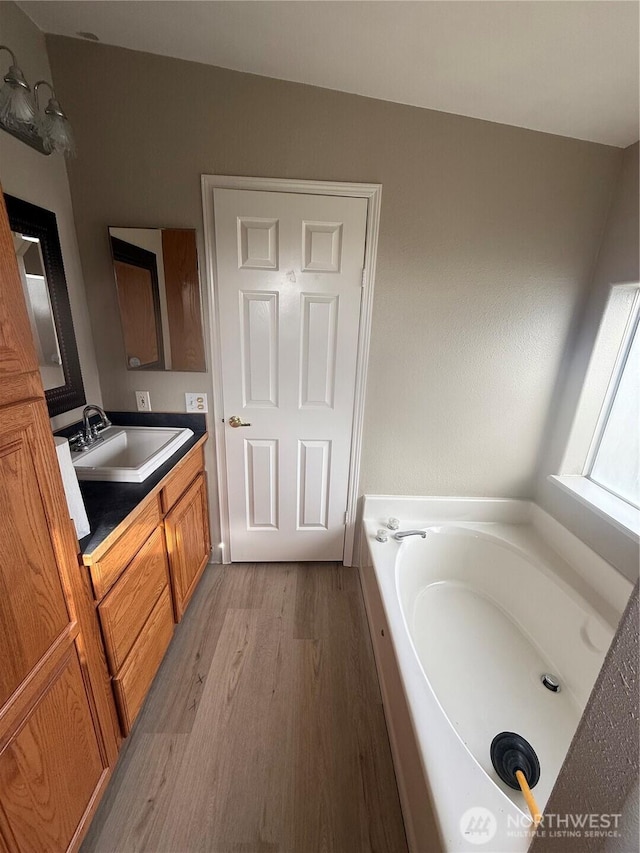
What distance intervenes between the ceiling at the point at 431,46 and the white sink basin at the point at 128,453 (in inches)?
63.4

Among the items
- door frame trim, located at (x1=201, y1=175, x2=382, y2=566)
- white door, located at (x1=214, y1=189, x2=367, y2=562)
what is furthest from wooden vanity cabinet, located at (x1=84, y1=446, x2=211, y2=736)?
white door, located at (x1=214, y1=189, x2=367, y2=562)

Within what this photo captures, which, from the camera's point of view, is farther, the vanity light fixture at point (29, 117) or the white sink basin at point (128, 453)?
the white sink basin at point (128, 453)

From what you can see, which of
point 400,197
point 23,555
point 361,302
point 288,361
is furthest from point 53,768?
point 400,197

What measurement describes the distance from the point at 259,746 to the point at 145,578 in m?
0.76

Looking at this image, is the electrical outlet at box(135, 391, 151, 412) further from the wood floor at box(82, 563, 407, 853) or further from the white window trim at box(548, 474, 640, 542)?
the white window trim at box(548, 474, 640, 542)

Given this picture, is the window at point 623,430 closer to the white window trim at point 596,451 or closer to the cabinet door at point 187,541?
the white window trim at point 596,451

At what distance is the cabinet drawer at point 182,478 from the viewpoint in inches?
58.0

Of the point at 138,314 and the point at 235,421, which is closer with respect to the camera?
the point at 138,314

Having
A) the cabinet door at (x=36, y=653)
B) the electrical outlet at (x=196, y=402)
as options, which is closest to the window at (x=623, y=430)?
the electrical outlet at (x=196, y=402)

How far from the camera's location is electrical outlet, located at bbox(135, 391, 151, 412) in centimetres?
187

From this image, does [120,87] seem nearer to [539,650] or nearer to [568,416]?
[568,416]

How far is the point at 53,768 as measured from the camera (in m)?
0.85

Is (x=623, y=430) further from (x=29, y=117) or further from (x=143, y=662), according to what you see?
(x=29, y=117)

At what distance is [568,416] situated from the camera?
1801mm
